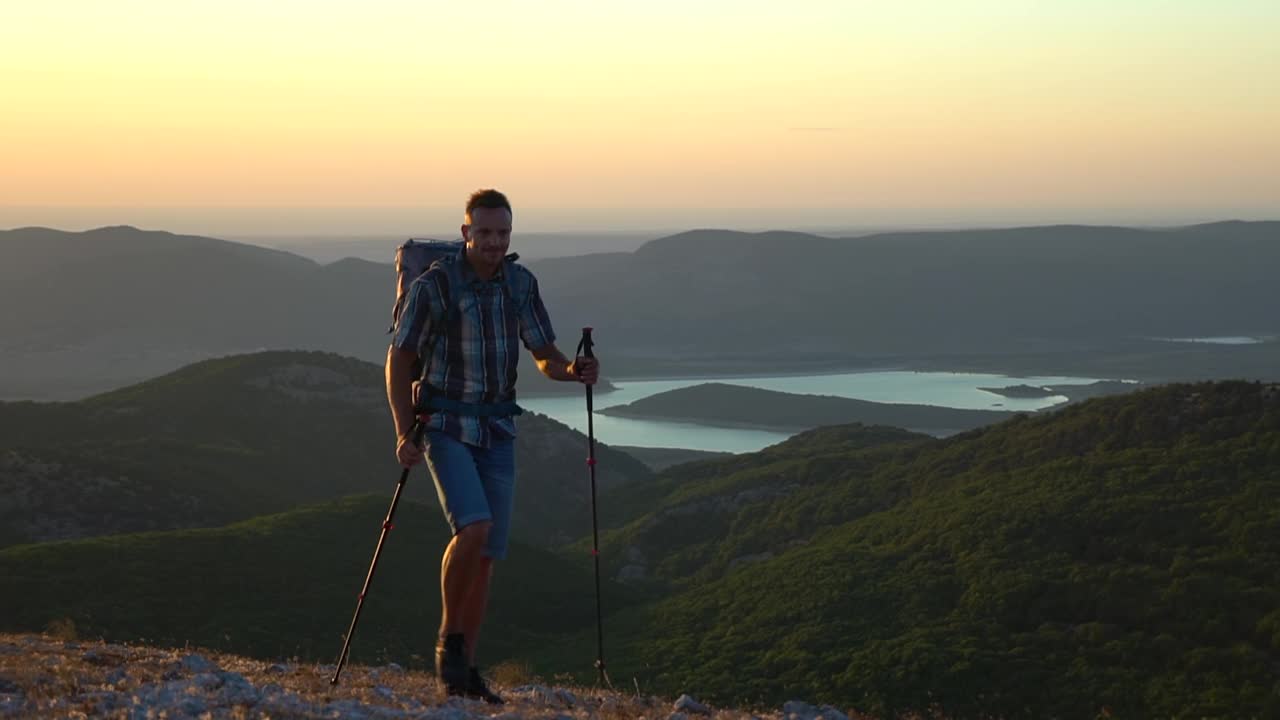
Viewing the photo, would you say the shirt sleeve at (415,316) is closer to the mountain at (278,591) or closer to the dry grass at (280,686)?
the dry grass at (280,686)

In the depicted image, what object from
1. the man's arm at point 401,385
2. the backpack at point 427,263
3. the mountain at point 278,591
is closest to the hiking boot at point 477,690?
the man's arm at point 401,385

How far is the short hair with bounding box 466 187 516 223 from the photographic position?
394 inches

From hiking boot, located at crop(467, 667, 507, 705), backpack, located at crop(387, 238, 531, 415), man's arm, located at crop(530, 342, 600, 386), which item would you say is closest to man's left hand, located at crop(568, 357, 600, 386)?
man's arm, located at crop(530, 342, 600, 386)

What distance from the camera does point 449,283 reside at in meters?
9.91

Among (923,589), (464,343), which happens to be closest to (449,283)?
(464,343)

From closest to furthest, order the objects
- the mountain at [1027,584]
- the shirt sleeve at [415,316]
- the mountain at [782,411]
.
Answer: the shirt sleeve at [415,316] → the mountain at [1027,584] → the mountain at [782,411]

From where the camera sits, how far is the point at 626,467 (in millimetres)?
101812

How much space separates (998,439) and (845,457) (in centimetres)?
1205

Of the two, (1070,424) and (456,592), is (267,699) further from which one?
(1070,424)

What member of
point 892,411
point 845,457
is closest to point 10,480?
point 845,457

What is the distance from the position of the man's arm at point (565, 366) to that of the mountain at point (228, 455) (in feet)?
141

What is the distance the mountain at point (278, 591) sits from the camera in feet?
98.8

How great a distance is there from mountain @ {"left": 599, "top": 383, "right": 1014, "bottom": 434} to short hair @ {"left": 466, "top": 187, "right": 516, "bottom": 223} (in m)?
146

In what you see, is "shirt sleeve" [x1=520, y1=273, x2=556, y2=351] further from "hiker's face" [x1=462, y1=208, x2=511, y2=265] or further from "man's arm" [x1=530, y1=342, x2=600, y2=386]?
"hiker's face" [x1=462, y1=208, x2=511, y2=265]
